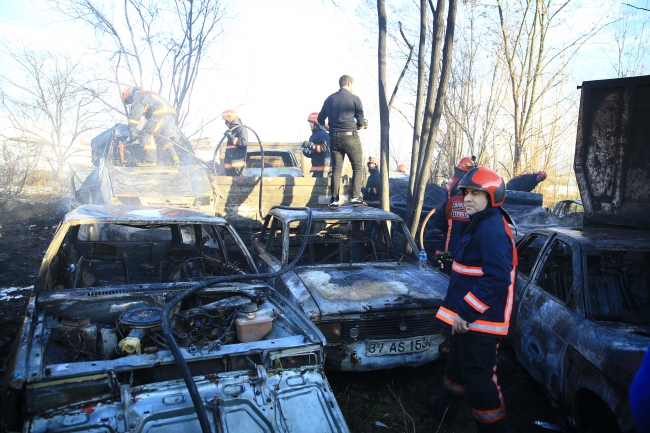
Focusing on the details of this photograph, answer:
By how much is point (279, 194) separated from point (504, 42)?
371 inches

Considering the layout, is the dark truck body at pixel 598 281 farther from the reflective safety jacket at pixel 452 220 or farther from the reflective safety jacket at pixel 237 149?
the reflective safety jacket at pixel 237 149

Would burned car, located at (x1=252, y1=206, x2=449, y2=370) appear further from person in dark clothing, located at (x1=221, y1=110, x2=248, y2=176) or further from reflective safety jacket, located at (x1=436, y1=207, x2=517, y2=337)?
person in dark clothing, located at (x1=221, y1=110, x2=248, y2=176)

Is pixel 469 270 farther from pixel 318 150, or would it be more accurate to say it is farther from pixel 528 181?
pixel 528 181

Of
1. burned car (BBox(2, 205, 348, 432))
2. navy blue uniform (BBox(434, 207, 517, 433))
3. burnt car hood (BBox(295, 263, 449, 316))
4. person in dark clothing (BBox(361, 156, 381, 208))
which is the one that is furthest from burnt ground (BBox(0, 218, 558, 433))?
person in dark clothing (BBox(361, 156, 381, 208))

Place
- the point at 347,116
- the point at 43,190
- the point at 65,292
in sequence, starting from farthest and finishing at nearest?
the point at 43,190
the point at 347,116
the point at 65,292

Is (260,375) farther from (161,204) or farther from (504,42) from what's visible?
(504,42)

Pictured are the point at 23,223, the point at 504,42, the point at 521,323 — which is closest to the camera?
the point at 521,323

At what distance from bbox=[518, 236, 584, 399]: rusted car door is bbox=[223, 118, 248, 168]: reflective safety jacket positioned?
6.26 meters

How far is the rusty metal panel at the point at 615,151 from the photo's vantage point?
5.59 metres

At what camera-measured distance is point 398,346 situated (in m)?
3.69

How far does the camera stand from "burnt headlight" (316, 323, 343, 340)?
11.6 ft

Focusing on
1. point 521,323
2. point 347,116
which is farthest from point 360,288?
point 347,116

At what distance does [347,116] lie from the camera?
671cm

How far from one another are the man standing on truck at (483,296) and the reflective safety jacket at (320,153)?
5695 millimetres
